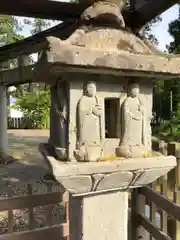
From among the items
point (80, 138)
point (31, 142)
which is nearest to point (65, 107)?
point (80, 138)

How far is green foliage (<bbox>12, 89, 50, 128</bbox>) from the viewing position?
1379cm

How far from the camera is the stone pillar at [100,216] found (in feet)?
5.74

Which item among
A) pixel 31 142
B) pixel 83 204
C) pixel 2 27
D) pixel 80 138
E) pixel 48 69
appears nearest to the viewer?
pixel 48 69

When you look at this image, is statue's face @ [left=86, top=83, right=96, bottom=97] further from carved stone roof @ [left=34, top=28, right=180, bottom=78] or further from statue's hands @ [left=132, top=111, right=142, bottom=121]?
statue's hands @ [left=132, top=111, right=142, bottom=121]

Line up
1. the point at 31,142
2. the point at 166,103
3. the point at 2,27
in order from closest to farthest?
the point at 2,27
the point at 31,142
the point at 166,103

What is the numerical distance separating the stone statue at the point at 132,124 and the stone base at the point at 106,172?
0.06 m

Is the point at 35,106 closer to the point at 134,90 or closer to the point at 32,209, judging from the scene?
the point at 32,209

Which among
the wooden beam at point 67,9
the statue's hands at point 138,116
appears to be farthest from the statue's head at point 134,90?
the wooden beam at point 67,9

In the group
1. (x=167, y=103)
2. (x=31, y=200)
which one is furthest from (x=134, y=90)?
(x=167, y=103)

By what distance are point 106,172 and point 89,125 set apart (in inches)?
11.4

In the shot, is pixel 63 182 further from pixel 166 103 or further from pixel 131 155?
pixel 166 103

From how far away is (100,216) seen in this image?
5.85 ft

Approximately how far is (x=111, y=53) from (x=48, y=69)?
34cm

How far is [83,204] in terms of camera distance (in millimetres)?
1735
